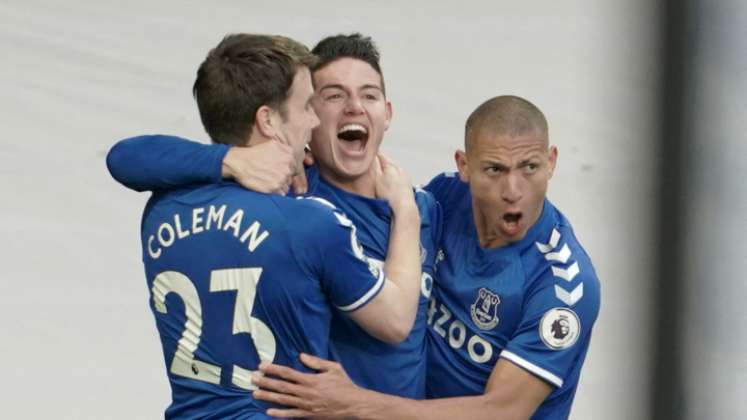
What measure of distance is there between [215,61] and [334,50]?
44 cm

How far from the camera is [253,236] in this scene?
2.01 metres

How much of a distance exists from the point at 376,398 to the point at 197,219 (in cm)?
48

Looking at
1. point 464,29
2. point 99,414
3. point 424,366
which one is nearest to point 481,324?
point 424,366

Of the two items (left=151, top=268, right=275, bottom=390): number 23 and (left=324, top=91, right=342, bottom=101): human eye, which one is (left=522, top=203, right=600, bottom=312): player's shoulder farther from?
(left=151, top=268, right=275, bottom=390): number 23

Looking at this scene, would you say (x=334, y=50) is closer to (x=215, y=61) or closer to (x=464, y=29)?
(x=215, y=61)

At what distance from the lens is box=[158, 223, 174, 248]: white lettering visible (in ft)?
6.86

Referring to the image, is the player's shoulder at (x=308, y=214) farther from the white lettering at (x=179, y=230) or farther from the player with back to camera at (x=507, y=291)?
the player with back to camera at (x=507, y=291)

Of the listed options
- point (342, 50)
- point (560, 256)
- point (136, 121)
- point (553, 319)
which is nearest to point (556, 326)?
point (553, 319)

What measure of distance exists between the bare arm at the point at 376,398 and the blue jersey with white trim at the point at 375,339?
0.18 feet

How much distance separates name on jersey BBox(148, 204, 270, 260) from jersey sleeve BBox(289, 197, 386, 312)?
64mm

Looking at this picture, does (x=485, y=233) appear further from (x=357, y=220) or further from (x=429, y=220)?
(x=357, y=220)

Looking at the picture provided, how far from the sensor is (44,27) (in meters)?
3.33

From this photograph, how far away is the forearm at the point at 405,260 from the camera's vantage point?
7.09 ft

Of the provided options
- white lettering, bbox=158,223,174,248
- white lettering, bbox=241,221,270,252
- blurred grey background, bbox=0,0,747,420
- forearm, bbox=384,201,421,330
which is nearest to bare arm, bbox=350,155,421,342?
forearm, bbox=384,201,421,330
